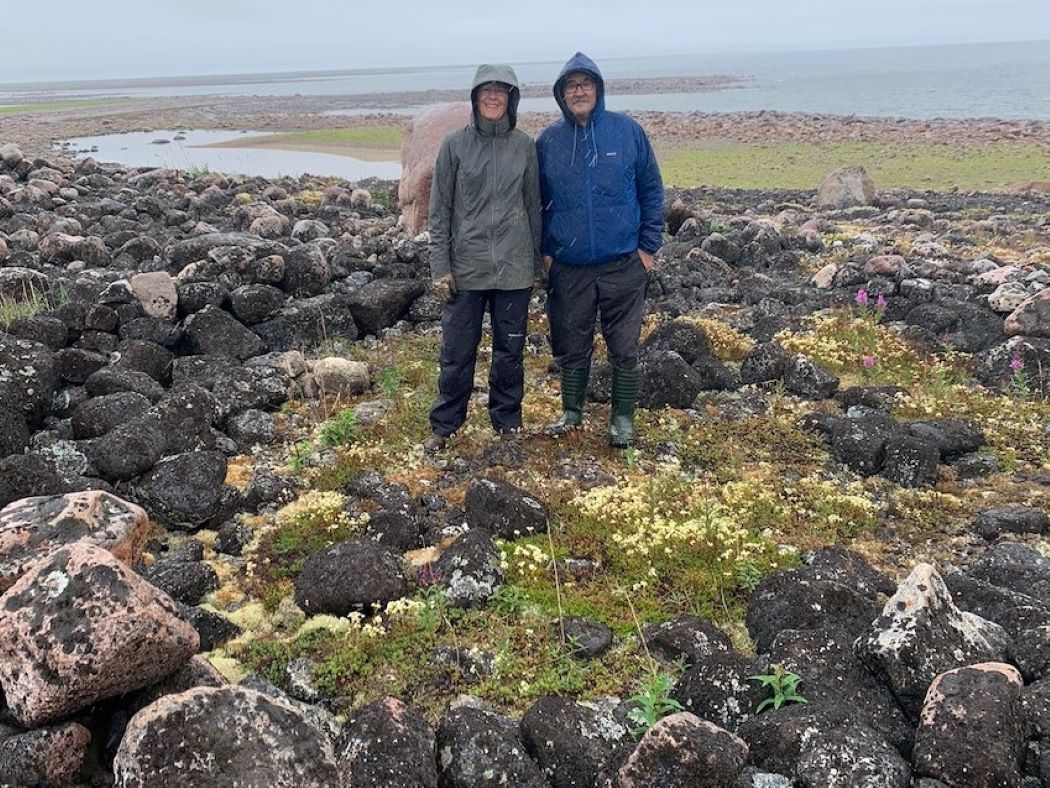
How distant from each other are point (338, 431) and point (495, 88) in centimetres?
347

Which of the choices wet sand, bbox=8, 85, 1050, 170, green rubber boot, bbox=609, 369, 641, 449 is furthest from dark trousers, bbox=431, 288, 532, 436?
wet sand, bbox=8, 85, 1050, 170

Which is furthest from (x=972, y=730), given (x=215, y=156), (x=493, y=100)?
(x=215, y=156)

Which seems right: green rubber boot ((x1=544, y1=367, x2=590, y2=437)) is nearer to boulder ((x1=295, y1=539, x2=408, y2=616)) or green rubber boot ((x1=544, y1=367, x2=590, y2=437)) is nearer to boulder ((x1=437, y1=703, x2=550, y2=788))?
boulder ((x1=295, y1=539, x2=408, y2=616))

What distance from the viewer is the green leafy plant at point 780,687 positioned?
4383mm

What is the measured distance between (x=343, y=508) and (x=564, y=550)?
6.24 ft

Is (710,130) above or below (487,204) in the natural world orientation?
above

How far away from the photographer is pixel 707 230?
16875 millimetres

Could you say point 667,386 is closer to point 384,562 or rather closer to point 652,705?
point 384,562

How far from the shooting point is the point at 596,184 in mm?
7551

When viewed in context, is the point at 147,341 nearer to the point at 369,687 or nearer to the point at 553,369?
the point at 553,369

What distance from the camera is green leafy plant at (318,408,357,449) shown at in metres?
8.30

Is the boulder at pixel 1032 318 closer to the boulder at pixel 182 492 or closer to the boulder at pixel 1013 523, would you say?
the boulder at pixel 1013 523

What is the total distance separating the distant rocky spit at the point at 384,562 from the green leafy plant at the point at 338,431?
601 millimetres

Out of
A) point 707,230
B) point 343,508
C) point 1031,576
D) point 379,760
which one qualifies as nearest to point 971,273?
point 707,230
